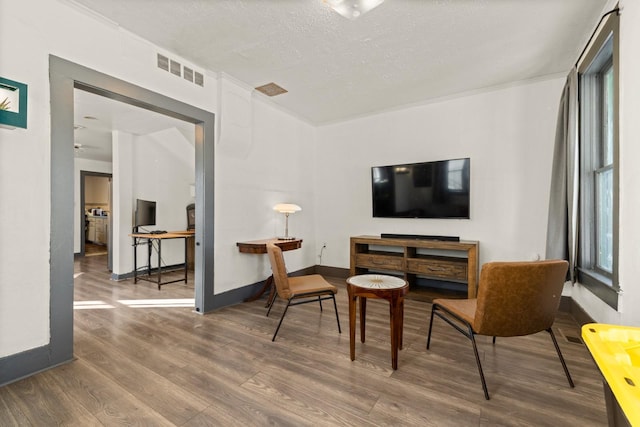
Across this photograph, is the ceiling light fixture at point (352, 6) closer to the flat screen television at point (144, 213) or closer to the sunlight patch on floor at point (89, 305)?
the sunlight patch on floor at point (89, 305)

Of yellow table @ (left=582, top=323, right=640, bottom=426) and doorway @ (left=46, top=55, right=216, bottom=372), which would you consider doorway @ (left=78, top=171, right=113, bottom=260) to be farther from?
yellow table @ (left=582, top=323, right=640, bottom=426)

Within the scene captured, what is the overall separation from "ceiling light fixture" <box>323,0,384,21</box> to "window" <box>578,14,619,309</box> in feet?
5.85

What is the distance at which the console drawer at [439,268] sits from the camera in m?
3.37

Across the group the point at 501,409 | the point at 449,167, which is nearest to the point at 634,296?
the point at 501,409

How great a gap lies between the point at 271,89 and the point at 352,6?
1857 mm

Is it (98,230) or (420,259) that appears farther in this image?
(98,230)

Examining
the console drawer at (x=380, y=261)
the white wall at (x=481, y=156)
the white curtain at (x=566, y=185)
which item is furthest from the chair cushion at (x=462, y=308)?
the white wall at (x=481, y=156)

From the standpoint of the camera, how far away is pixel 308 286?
263 centimetres

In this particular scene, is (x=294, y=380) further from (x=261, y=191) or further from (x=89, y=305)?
(x=89, y=305)

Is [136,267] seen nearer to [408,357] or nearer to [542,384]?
[408,357]

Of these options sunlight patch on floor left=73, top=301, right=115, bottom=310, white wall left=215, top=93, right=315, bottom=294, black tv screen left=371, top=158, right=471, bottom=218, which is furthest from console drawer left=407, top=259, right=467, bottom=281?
sunlight patch on floor left=73, top=301, right=115, bottom=310

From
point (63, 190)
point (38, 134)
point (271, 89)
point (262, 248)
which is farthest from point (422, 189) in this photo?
point (38, 134)

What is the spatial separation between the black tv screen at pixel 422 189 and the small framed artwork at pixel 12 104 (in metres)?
3.74

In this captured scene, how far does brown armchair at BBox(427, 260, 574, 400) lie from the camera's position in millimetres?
1675
